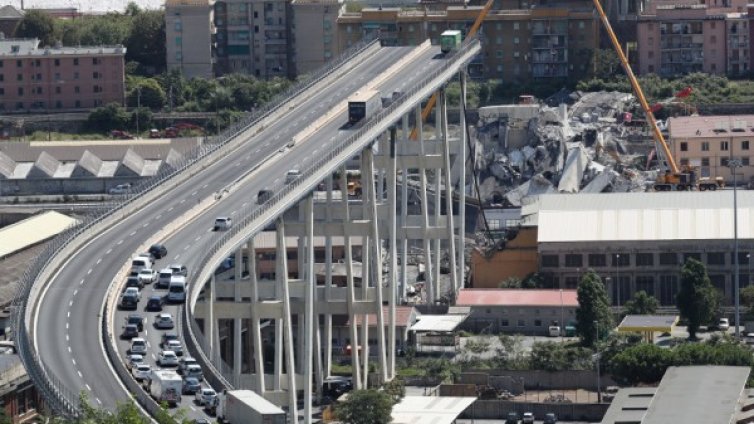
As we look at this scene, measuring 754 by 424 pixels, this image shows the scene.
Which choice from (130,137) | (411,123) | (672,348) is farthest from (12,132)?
(672,348)

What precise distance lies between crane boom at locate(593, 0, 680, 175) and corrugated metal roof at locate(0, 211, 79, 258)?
68.4 feet

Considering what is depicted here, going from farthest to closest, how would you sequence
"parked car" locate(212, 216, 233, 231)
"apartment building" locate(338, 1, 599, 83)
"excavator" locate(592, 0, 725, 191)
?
"apartment building" locate(338, 1, 599, 83) → "excavator" locate(592, 0, 725, 191) → "parked car" locate(212, 216, 233, 231)

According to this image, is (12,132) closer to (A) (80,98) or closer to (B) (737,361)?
(A) (80,98)

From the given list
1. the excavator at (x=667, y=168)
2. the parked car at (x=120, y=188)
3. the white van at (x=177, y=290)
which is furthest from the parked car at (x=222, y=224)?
the excavator at (x=667, y=168)

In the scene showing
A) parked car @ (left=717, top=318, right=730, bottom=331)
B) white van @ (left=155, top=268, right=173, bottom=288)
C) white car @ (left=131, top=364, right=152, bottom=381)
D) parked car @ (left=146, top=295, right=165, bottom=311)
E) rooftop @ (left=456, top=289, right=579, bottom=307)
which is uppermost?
white van @ (left=155, top=268, right=173, bottom=288)

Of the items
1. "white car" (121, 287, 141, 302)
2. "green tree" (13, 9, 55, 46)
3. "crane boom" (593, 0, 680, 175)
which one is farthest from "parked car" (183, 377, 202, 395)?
"green tree" (13, 9, 55, 46)

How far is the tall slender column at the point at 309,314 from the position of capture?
8094cm

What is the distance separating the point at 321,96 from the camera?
103 meters

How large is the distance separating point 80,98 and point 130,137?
677 cm

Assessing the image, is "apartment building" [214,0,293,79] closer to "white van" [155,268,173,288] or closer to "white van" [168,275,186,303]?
"white van" [155,268,173,288]

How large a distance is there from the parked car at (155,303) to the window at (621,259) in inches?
1024

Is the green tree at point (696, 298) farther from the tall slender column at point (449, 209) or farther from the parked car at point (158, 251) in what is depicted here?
the parked car at point (158, 251)

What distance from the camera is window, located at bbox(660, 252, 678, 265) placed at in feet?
322

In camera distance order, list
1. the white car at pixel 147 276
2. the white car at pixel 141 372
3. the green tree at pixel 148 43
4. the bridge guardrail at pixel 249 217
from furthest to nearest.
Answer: the green tree at pixel 148 43
the white car at pixel 147 276
the bridge guardrail at pixel 249 217
the white car at pixel 141 372
